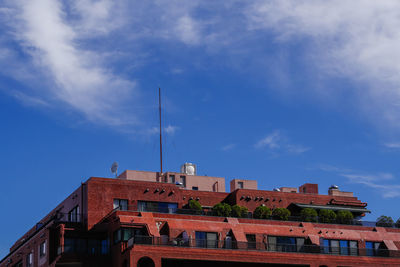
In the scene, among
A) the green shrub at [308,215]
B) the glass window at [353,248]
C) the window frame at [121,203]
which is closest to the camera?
the window frame at [121,203]

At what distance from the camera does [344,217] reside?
89188 mm

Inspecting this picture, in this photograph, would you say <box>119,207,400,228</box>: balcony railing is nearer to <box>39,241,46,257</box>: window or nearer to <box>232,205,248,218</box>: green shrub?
<box>232,205,248,218</box>: green shrub

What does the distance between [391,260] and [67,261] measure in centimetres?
3388

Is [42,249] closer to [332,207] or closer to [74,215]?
[74,215]

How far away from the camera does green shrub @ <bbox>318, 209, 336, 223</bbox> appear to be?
88312 millimetres

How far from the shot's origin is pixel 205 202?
88.6m

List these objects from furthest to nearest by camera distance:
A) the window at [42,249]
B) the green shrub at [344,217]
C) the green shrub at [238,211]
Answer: the green shrub at [344,217] → the green shrub at [238,211] → the window at [42,249]

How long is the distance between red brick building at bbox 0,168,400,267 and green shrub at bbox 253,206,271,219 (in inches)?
17.5

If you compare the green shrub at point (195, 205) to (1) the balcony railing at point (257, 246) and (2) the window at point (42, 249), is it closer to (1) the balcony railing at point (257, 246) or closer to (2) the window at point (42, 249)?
(1) the balcony railing at point (257, 246)

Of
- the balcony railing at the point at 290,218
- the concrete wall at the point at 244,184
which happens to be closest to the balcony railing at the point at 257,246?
the balcony railing at the point at 290,218

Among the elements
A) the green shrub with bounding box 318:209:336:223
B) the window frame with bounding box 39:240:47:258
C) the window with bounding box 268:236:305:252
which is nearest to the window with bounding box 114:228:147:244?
the window frame with bounding box 39:240:47:258

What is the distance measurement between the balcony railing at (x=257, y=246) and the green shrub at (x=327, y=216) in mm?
5785

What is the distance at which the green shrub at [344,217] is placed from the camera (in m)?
89.0

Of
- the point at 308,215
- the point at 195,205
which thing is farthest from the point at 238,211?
the point at 308,215
